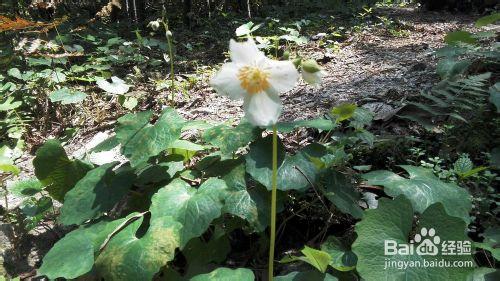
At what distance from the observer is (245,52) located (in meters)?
1.09

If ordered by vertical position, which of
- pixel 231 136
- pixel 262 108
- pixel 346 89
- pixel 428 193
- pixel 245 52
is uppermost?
pixel 245 52

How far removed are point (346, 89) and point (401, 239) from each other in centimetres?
207

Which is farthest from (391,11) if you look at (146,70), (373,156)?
(373,156)

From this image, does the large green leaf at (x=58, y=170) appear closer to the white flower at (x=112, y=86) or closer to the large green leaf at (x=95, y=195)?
the large green leaf at (x=95, y=195)

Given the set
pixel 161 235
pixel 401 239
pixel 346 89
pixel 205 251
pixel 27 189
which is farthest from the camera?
pixel 346 89

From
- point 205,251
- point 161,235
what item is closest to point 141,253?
point 161,235

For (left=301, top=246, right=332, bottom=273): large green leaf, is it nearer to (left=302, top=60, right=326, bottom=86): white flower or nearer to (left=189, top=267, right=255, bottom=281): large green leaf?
(left=189, top=267, right=255, bottom=281): large green leaf

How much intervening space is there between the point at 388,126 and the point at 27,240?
2.21 meters

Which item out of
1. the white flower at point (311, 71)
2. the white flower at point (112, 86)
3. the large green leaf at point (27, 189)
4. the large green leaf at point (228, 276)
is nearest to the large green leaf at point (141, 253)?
the large green leaf at point (228, 276)

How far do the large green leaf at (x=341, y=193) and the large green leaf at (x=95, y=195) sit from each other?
2.80 feet

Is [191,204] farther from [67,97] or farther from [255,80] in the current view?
[67,97]

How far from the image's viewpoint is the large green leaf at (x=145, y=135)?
155cm

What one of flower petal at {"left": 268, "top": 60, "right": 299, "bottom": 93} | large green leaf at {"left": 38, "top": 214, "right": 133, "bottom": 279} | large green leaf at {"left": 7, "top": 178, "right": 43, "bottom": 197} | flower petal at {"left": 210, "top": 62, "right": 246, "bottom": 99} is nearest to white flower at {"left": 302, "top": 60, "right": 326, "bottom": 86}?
flower petal at {"left": 268, "top": 60, "right": 299, "bottom": 93}

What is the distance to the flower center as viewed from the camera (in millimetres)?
1065
